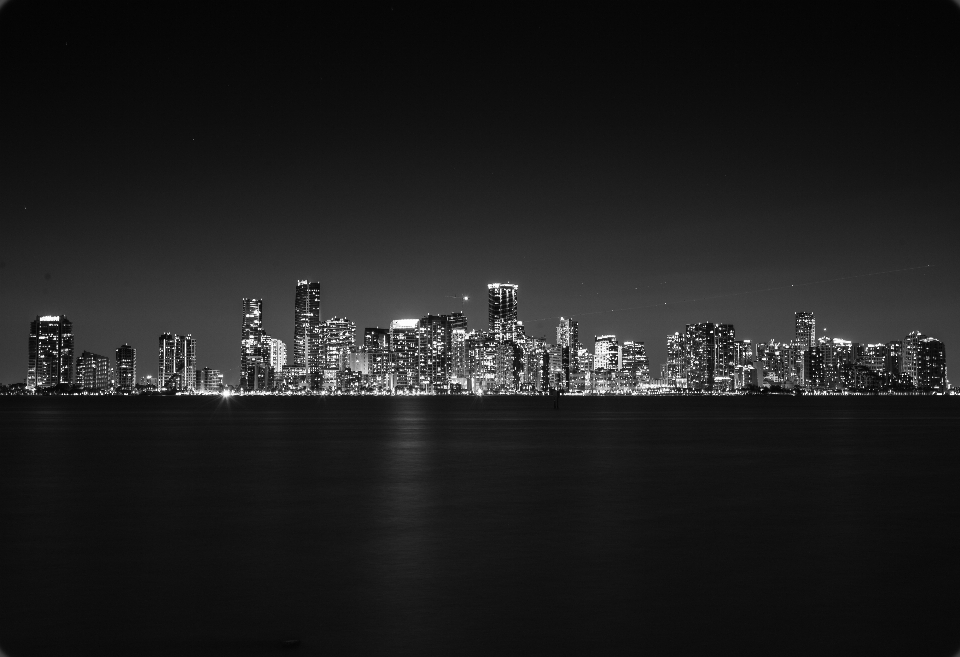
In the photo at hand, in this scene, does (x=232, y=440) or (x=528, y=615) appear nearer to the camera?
(x=528, y=615)

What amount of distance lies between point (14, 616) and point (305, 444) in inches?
1702

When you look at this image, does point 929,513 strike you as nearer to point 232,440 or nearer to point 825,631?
point 825,631

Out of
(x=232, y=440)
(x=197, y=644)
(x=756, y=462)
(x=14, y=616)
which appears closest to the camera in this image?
(x=197, y=644)

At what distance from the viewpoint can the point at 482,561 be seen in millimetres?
17188

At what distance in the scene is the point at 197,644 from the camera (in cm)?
1161

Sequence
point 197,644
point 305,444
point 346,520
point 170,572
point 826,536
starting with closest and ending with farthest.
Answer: point 197,644 → point 170,572 → point 826,536 → point 346,520 → point 305,444

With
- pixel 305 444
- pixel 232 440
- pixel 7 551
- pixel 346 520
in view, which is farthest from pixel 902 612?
pixel 232 440

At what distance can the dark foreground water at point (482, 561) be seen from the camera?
1212cm

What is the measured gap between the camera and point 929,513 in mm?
23906

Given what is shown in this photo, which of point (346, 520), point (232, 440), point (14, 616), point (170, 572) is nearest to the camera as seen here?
point (14, 616)

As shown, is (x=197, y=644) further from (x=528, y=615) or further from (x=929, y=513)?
(x=929, y=513)

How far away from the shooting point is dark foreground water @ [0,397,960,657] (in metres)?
12.1

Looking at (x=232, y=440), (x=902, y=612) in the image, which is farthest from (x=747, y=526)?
(x=232, y=440)

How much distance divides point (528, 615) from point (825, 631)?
155 inches
